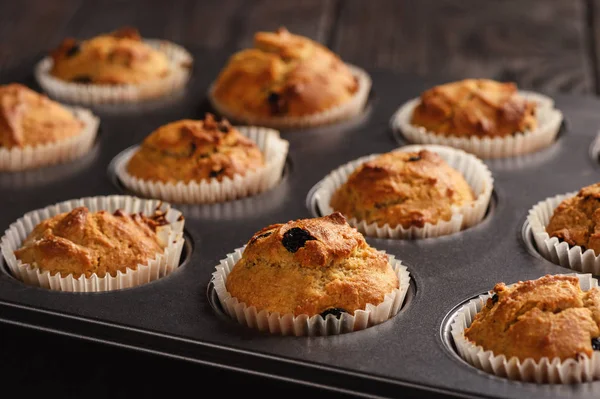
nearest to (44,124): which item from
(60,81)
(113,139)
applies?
(113,139)

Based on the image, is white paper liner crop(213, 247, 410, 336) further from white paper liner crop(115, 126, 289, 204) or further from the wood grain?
the wood grain

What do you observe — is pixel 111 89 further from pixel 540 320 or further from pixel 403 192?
pixel 540 320

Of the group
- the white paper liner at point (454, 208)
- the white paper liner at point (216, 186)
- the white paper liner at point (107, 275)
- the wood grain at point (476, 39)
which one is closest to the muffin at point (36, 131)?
the white paper liner at point (216, 186)

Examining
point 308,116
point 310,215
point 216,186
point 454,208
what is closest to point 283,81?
point 308,116

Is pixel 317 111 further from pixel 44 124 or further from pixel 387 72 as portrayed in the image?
pixel 44 124

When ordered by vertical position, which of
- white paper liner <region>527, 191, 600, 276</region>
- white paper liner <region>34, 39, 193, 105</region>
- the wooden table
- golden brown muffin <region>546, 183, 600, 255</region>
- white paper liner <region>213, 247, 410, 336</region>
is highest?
golden brown muffin <region>546, 183, 600, 255</region>

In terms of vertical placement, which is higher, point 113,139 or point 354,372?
point 354,372

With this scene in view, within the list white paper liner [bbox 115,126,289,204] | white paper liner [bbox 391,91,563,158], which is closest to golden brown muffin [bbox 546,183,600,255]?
white paper liner [bbox 391,91,563,158]
